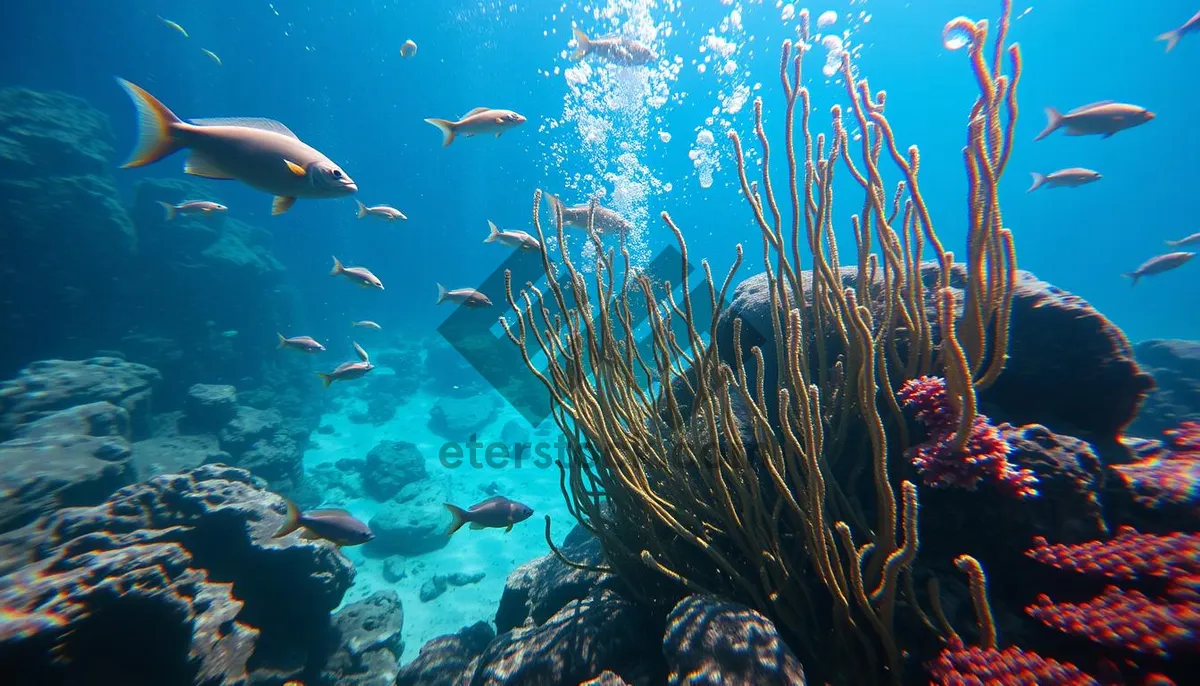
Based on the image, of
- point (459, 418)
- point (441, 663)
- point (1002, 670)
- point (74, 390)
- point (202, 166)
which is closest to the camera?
point (1002, 670)

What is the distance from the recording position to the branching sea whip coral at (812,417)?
1670 millimetres

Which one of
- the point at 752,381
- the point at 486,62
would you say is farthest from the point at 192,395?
the point at 486,62

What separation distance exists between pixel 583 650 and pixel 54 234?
17967 millimetres

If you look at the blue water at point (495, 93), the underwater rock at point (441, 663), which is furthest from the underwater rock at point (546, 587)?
the blue water at point (495, 93)

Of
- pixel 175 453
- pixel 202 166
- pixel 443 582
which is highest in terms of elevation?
pixel 202 166

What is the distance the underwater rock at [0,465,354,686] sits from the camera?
2.72 metres

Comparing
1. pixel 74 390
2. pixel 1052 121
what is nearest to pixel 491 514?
pixel 1052 121

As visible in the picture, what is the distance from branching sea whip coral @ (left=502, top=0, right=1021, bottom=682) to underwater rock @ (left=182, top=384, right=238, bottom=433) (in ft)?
37.5

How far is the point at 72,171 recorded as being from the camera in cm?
1248

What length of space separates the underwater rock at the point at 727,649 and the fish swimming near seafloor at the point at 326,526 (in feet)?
11.3

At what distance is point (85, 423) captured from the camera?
6891 mm

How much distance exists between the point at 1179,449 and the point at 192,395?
15507mm

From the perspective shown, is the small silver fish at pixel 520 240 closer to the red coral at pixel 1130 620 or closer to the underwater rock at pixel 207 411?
the red coral at pixel 1130 620

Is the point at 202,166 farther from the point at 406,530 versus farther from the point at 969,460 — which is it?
the point at 406,530
